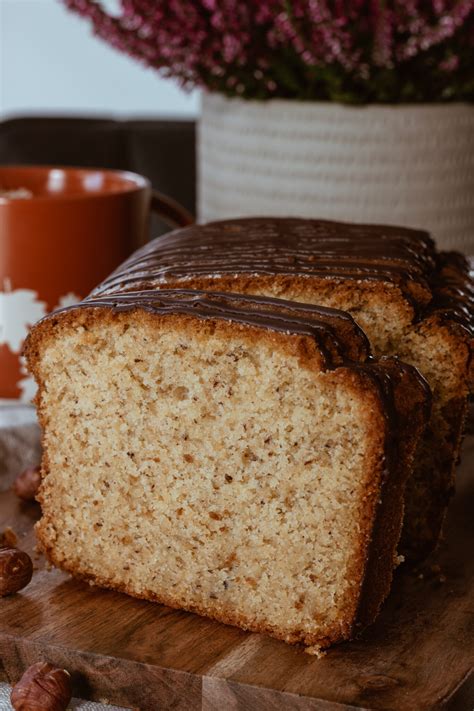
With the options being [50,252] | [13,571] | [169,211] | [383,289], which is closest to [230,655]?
[13,571]

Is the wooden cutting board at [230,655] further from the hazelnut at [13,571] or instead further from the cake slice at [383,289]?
the cake slice at [383,289]

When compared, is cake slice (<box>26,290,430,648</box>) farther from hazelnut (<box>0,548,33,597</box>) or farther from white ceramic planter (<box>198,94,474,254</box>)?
white ceramic planter (<box>198,94,474,254</box>)

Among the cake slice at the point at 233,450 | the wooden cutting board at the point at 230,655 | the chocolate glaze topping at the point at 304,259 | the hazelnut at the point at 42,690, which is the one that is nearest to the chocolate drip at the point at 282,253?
the chocolate glaze topping at the point at 304,259

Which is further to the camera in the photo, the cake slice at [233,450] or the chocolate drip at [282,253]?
the chocolate drip at [282,253]

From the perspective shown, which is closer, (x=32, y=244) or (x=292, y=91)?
(x=32, y=244)

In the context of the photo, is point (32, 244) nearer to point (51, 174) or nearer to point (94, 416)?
point (51, 174)

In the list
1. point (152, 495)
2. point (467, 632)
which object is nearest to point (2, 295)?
point (152, 495)
